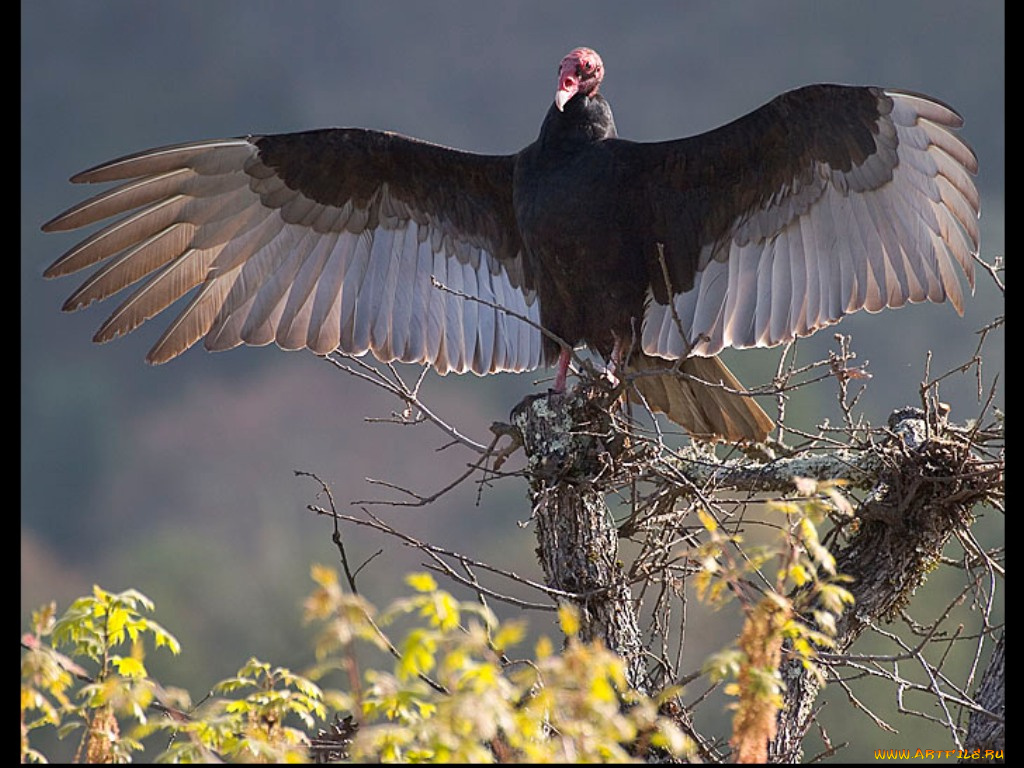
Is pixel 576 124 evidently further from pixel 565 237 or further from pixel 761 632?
pixel 761 632

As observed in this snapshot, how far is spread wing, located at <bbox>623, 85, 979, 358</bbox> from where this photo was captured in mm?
3203

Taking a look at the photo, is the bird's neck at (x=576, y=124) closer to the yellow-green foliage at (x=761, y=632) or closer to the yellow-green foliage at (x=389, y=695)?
the yellow-green foliage at (x=761, y=632)

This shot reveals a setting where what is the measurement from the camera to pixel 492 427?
9.94 feet

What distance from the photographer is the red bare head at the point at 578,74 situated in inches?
133

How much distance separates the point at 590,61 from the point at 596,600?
1.53m

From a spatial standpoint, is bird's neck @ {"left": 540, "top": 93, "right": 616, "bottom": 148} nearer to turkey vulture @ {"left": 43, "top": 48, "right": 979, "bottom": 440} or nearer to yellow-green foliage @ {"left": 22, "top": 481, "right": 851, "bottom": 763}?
turkey vulture @ {"left": 43, "top": 48, "right": 979, "bottom": 440}

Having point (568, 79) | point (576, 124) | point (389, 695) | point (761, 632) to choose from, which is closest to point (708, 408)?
point (576, 124)

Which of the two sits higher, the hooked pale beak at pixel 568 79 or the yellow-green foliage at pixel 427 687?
the hooked pale beak at pixel 568 79

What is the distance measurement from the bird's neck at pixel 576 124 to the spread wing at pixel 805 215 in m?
0.10

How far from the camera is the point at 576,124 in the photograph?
3359 mm

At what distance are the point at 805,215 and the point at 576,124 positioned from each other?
68cm

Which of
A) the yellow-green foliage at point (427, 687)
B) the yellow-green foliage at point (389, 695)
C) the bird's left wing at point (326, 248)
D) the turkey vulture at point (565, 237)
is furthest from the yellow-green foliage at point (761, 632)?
the bird's left wing at point (326, 248)

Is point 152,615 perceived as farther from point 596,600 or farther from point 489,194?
point 596,600

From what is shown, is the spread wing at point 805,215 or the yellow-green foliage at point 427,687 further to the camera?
the spread wing at point 805,215
